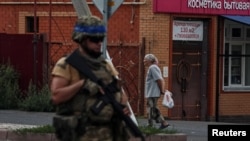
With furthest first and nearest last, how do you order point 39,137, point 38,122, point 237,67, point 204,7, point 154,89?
point 237,67 → point 204,7 → point 38,122 → point 154,89 → point 39,137

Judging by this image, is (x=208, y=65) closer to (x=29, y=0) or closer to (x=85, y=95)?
(x=29, y=0)

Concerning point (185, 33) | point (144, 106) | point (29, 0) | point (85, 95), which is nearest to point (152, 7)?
point (185, 33)

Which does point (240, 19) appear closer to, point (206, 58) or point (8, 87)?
point (206, 58)

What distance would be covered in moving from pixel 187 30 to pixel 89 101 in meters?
15.9

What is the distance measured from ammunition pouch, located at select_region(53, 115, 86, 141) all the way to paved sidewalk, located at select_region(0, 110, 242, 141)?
29.4ft

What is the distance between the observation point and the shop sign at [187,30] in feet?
72.4

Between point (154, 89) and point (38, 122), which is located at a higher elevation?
point (154, 89)

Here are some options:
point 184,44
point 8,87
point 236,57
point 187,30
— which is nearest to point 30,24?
point 8,87

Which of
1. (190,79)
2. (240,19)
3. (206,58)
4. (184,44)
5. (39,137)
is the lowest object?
(39,137)

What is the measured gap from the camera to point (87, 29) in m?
6.59

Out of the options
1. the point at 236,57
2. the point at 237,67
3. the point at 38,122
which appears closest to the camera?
the point at 38,122

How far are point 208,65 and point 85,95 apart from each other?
16.4 metres

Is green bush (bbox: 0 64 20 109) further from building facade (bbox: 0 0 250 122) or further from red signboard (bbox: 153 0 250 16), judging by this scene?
red signboard (bbox: 153 0 250 16)

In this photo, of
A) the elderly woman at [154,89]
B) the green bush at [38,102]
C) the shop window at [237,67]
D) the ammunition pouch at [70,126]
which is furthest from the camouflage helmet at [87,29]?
the shop window at [237,67]
